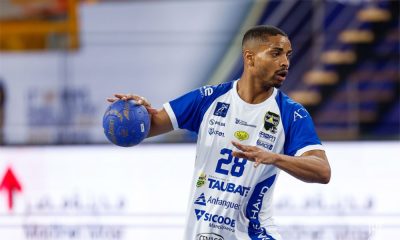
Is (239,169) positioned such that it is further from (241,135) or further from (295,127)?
(295,127)

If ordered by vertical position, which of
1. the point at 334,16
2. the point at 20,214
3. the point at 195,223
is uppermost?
the point at 334,16

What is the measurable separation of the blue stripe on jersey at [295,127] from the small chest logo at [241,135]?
0.24m

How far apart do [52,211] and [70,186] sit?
288mm

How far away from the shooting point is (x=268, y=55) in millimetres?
6281

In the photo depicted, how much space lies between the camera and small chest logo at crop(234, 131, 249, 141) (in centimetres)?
636

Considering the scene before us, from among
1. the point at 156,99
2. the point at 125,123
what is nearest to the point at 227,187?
the point at 125,123

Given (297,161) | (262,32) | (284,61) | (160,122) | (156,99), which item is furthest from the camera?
(156,99)

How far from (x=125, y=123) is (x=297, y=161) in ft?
3.71

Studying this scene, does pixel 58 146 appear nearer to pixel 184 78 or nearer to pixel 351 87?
pixel 184 78

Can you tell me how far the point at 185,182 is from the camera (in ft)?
31.5

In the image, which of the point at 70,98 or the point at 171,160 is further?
the point at 70,98

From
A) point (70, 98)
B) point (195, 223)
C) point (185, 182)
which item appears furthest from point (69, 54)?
point (195, 223)

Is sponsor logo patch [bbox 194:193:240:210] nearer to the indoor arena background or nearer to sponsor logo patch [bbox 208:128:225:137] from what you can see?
sponsor logo patch [bbox 208:128:225:137]

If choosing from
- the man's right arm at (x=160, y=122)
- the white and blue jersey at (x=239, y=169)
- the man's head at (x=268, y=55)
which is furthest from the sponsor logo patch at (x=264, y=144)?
the man's right arm at (x=160, y=122)
